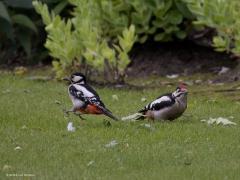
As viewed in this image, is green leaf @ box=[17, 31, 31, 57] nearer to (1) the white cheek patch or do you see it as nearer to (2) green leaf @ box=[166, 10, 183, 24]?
(2) green leaf @ box=[166, 10, 183, 24]

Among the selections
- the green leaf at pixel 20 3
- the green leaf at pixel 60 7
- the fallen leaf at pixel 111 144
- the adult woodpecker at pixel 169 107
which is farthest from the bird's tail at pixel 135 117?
the green leaf at pixel 60 7

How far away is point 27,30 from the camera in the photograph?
15922 millimetres

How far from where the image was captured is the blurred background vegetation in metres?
12.9

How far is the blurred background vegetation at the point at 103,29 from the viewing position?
1292 cm

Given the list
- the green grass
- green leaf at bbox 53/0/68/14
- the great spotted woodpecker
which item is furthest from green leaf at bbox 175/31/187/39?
the great spotted woodpecker

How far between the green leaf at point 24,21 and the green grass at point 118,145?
141 inches

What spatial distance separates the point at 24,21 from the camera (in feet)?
50.6

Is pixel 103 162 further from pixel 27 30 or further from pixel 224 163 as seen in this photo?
pixel 27 30

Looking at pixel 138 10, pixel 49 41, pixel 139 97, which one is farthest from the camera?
pixel 138 10

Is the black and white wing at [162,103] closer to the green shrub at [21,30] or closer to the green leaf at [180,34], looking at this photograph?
the green leaf at [180,34]

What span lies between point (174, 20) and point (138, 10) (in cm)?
74

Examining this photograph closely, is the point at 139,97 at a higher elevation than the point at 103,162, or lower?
lower

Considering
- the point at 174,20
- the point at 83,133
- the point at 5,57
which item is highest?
the point at 83,133

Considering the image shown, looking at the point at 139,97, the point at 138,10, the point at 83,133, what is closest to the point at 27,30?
the point at 138,10
